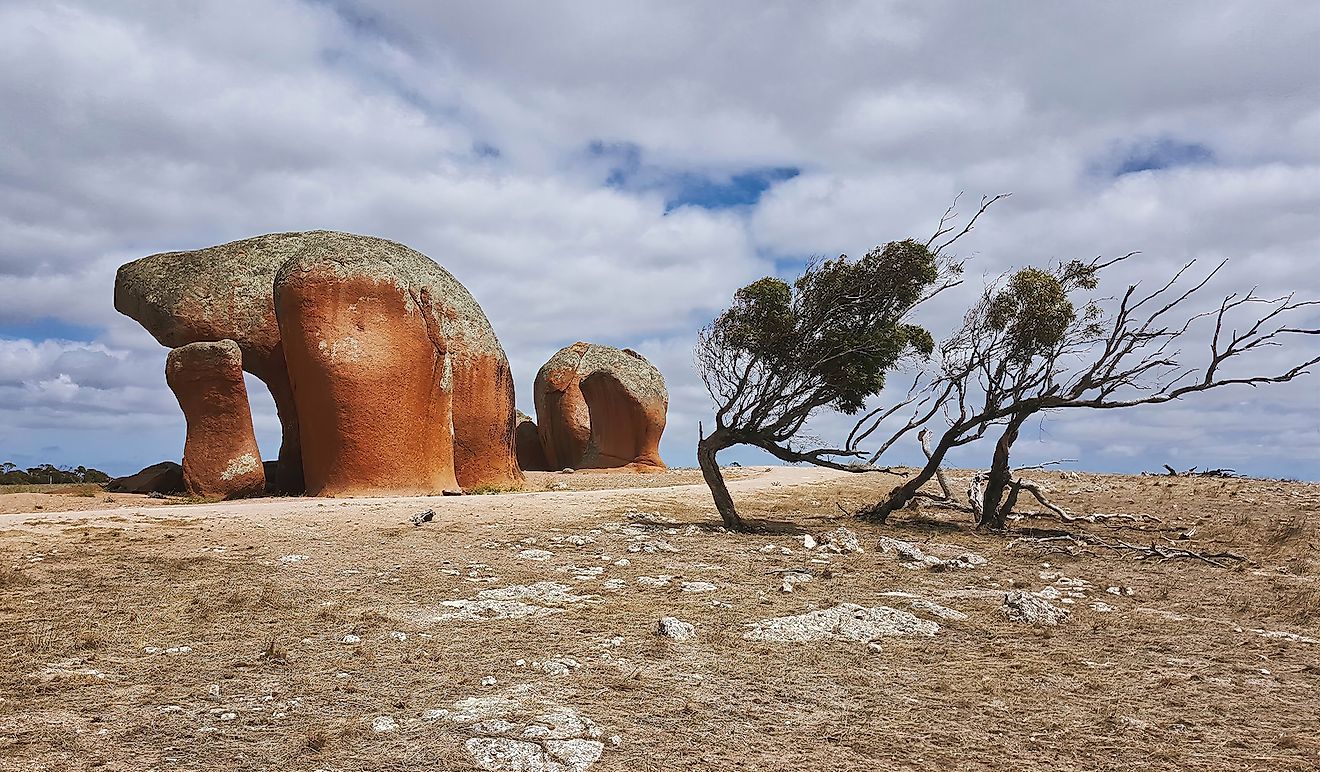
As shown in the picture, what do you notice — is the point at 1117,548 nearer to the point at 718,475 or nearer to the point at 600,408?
the point at 718,475

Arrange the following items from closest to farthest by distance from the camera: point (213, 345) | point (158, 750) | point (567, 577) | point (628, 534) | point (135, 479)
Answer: point (158, 750)
point (567, 577)
point (628, 534)
point (213, 345)
point (135, 479)

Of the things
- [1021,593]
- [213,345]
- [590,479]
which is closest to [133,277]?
[213,345]

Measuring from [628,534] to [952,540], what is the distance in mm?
4876

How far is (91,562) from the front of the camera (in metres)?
9.42

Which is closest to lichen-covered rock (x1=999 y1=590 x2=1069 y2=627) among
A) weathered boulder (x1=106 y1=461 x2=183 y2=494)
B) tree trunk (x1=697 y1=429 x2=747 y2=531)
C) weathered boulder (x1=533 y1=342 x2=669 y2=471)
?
tree trunk (x1=697 y1=429 x2=747 y2=531)

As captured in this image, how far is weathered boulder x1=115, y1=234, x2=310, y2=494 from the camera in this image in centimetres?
2003

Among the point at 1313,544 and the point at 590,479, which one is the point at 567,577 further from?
the point at 590,479

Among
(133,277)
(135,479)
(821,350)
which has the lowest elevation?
(135,479)

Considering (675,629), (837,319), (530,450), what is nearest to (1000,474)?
(837,319)

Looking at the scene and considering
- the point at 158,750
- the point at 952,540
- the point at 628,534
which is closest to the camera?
the point at 158,750

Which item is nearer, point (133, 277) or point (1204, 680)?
point (1204, 680)

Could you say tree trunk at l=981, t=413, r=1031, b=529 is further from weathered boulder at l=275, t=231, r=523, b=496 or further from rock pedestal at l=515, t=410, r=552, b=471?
rock pedestal at l=515, t=410, r=552, b=471

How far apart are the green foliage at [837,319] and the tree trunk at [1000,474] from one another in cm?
Answer: 225

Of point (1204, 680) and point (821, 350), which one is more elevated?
point (821, 350)
